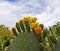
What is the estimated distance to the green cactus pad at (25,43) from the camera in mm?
3736

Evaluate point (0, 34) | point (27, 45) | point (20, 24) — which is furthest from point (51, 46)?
point (0, 34)

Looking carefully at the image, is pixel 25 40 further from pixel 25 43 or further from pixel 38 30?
pixel 38 30

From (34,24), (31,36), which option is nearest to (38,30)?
(34,24)

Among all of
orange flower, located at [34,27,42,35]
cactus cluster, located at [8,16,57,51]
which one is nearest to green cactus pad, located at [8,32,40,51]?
cactus cluster, located at [8,16,57,51]

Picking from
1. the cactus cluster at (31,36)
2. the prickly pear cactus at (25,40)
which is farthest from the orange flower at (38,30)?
the prickly pear cactus at (25,40)

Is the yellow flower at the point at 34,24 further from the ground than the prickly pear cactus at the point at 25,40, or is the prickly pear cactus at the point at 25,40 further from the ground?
the yellow flower at the point at 34,24

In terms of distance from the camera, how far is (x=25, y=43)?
3859 mm

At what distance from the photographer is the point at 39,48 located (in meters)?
3.63

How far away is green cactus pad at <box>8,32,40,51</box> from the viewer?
12.3 feet

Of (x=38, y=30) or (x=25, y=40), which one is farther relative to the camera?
(x=25, y=40)

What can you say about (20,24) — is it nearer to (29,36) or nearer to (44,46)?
(29,36)

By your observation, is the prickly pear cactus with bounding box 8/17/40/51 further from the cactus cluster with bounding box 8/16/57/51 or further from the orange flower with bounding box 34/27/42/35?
the orange flower with bounding box 34/27/42/35

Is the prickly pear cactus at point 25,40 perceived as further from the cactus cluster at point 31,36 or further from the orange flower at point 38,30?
the orange flower at point 38,30

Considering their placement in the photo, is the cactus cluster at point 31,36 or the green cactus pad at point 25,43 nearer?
the cactus cluster at point 31,36
